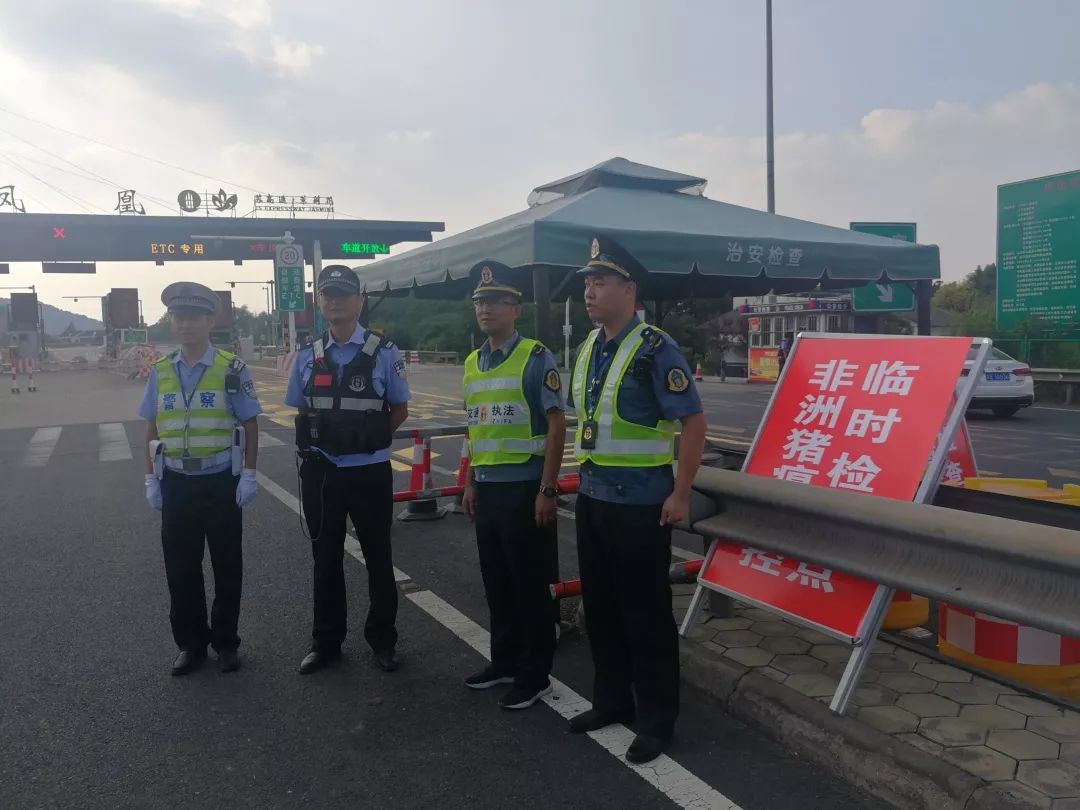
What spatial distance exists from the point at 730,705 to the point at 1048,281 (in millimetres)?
20052

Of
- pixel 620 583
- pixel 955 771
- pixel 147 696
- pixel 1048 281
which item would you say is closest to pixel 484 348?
pixel 620 583

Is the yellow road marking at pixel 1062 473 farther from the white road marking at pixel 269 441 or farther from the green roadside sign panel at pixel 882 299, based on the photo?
the white road marking at pixel 269 441

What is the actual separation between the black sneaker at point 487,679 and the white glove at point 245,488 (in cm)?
147

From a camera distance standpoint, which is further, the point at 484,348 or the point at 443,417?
the point at 443,417

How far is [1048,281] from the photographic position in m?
19.4

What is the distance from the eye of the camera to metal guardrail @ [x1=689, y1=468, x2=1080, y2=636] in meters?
2.67

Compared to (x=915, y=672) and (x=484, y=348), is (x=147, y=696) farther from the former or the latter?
(x=915, y=672)

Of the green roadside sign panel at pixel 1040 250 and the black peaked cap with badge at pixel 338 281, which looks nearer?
the black peaked cap with badge at pixel 338 281

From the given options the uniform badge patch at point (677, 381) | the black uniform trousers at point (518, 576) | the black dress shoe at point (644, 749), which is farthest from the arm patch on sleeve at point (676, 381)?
the black dress shoe at point (644, 749)

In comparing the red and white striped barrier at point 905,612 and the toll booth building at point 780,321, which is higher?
the toll booth building at point 780,321

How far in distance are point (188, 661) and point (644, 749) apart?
7.94 ft

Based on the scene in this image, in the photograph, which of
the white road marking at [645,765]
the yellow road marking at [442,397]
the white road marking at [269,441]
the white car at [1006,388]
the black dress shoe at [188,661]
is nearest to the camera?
the white road marking at [645,765]

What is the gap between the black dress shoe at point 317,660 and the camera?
4.05 meters

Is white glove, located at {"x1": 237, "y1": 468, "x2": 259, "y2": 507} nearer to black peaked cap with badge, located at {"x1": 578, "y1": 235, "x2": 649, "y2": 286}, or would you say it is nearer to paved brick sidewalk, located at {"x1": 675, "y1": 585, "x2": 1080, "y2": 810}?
black peaked cap with badge, located at {"x1": 578, "y1": 235, "x2": 649, "y2": 286}
